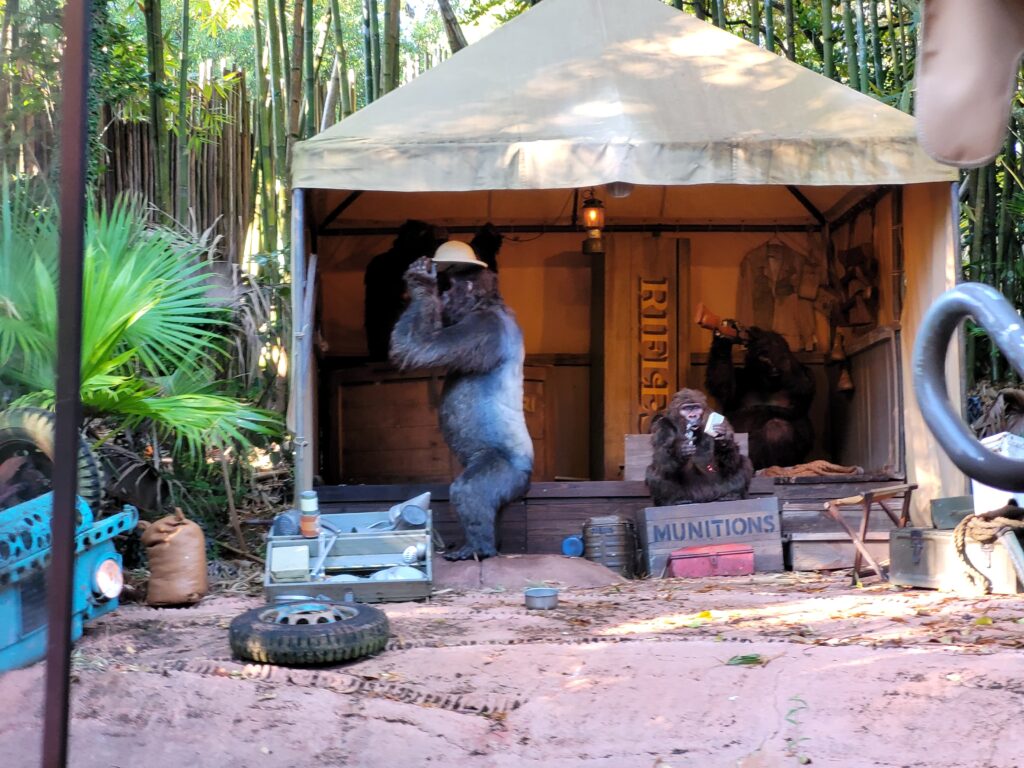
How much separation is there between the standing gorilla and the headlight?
205cm

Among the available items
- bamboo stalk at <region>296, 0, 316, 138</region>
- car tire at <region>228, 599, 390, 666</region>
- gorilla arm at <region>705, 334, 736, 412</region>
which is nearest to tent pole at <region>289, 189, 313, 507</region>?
car tire at <region>228, 599, 390, 666</region>

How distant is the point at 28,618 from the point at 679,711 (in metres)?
2.37

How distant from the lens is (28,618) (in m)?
4.41

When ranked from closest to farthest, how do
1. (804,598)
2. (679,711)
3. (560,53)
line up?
(679,711) < (804,598) < (560,53)

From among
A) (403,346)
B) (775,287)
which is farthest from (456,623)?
(775,287)

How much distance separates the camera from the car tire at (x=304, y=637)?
14.4 feet

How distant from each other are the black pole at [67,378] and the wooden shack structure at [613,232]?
15.8ft

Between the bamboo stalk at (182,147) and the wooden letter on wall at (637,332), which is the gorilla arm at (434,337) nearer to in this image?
the bamboo stalk at (182,147)

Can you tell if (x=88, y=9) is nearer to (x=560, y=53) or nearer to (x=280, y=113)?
(x=560, y=53)

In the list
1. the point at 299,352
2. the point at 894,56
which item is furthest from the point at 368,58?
the point at 894,56

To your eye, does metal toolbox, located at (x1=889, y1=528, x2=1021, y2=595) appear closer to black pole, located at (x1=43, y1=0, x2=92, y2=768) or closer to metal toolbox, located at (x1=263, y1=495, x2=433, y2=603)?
metal toolbox, located at (x1=263, y1=495, x2=433, y2=603)

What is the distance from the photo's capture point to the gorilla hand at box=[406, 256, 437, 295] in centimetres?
694

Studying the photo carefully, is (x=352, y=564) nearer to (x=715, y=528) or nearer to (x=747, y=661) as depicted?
(x=715, y=528)

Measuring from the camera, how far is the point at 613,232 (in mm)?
9859
